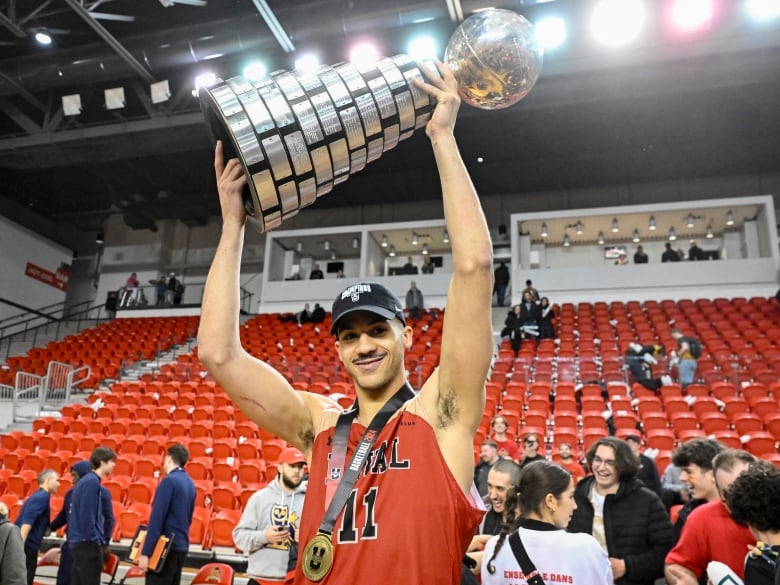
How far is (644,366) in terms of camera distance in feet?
34.1

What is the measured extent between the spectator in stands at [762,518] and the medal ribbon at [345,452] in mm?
1243

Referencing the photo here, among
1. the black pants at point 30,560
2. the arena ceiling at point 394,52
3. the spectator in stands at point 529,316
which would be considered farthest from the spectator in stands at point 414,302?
the black pants at point 30,560

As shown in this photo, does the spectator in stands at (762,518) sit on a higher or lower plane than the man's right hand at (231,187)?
lower

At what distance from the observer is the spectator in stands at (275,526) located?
379 cm

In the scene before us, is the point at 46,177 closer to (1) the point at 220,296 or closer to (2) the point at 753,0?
(2) the point at 753,0

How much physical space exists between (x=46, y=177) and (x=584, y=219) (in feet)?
54.6

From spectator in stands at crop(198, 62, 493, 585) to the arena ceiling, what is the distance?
11768 mm

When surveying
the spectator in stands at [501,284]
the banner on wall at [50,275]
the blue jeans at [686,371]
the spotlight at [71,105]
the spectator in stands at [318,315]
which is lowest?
the blue jeans at [686,371]

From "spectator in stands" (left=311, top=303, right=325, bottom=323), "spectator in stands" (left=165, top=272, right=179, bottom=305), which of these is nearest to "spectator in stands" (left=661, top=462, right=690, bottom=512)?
"spectator in stands" (left=311, top=303, right=325, bottom=323)

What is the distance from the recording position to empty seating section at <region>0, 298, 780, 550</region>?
24.9 feet

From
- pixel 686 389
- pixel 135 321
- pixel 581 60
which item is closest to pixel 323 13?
pixel 581 60

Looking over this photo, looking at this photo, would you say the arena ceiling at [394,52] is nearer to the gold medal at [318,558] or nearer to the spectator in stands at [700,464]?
the spectator in stands at [700,464]

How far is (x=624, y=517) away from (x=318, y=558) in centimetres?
240

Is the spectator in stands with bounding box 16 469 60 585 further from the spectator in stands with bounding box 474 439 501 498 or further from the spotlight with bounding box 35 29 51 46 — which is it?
the spotlight with bounding box 35 29 51 46
